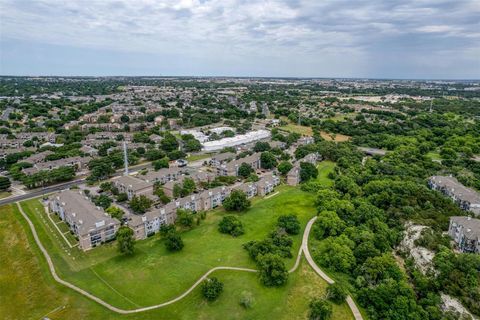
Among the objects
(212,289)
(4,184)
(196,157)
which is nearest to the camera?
(212,289)

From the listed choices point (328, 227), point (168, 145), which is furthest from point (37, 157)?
point (328, 227)

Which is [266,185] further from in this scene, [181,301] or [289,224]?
[181,301]

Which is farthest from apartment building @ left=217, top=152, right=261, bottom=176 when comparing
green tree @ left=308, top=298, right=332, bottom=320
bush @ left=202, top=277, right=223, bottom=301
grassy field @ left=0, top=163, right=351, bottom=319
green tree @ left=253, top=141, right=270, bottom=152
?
green tree @ left=308, top=298, right=332, bottom=320

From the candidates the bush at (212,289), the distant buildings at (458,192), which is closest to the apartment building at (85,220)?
the bush at (212,289)

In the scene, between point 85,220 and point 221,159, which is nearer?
point 85,220

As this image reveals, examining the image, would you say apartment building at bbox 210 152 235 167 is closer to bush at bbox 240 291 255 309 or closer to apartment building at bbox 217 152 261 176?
apartment building at bbox 217 152 261 176

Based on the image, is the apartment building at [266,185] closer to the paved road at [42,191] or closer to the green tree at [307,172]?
Answer: the green tree at [307,172]
